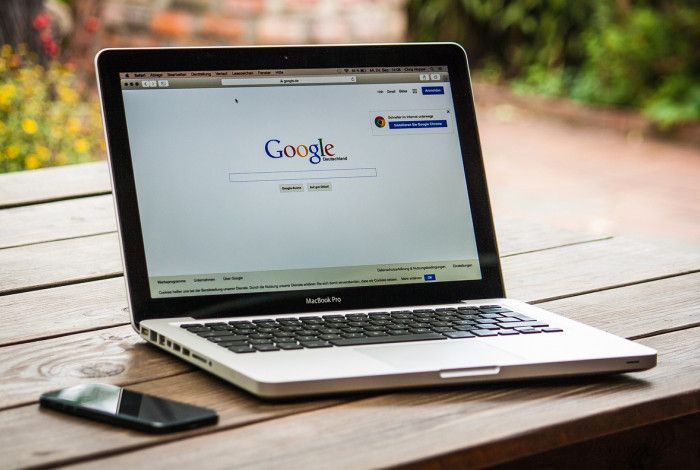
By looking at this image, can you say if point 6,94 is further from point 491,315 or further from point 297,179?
point 491,315

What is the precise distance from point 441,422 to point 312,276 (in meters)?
0.38

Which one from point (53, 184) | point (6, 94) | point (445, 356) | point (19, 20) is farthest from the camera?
point (19, 20)

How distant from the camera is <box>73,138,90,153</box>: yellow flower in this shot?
3.79 m

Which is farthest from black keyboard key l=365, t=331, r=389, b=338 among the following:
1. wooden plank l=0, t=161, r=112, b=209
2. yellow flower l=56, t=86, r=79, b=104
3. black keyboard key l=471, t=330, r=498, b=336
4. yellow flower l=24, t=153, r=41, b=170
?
yellow flower l=56, t=86, r=79, b=104

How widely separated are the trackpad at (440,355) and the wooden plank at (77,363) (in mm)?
219

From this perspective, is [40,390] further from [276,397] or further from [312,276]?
[312,276]

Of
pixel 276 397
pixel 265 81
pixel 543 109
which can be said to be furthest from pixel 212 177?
pixel 543 109

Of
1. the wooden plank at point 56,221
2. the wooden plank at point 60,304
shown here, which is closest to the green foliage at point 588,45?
the wooden plank at point 56,221

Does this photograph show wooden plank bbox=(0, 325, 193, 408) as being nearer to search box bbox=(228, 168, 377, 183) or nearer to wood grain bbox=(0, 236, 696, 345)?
wood grain bbox=(0, 236, 696, 345)

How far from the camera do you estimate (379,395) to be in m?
1.06

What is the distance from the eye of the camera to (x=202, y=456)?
913 millimetres

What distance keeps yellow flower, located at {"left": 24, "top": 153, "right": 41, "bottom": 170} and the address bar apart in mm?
2382

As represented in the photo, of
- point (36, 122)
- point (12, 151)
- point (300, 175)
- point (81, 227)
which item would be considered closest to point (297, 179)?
point (300, 175)

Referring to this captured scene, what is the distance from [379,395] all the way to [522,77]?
7.36 meters
